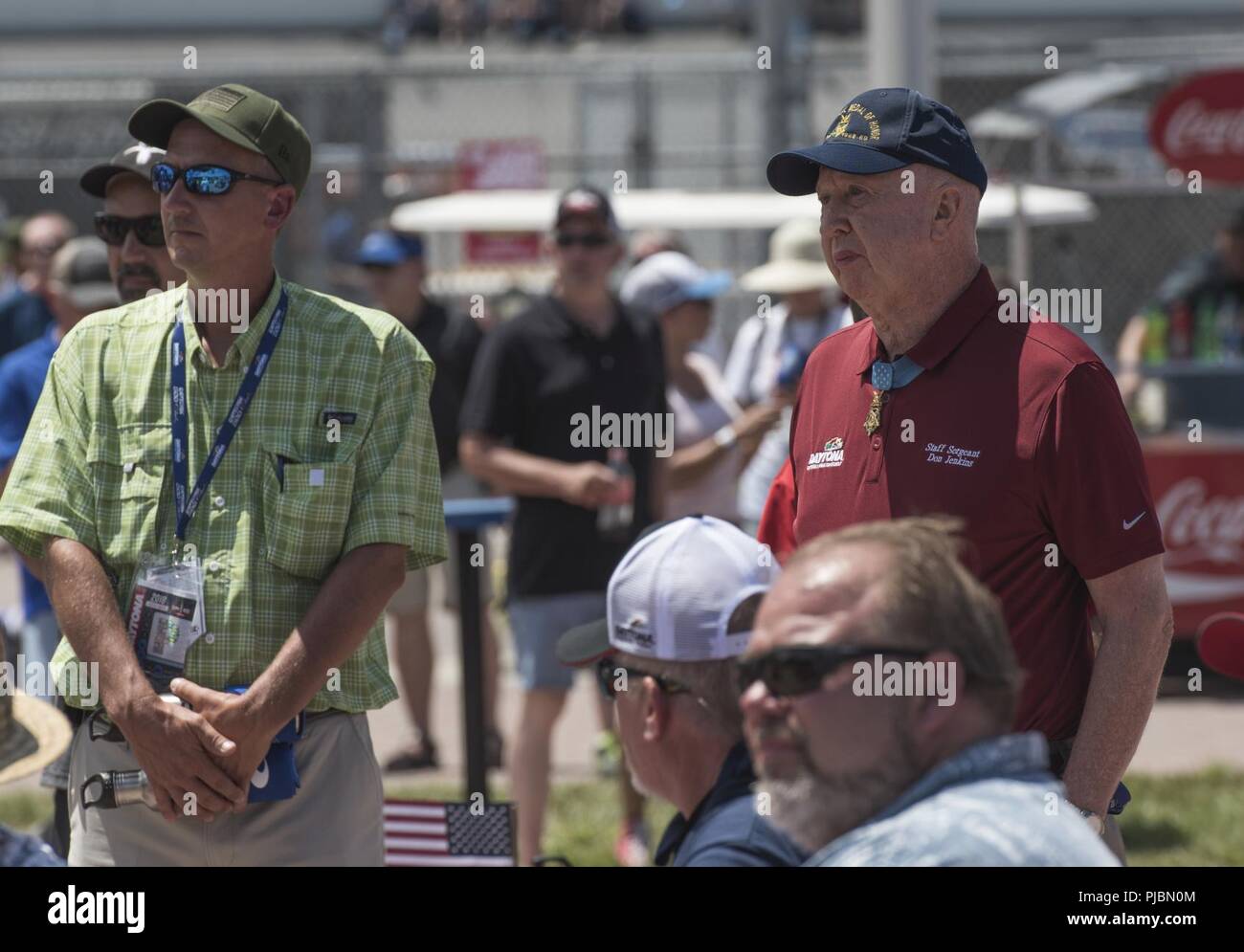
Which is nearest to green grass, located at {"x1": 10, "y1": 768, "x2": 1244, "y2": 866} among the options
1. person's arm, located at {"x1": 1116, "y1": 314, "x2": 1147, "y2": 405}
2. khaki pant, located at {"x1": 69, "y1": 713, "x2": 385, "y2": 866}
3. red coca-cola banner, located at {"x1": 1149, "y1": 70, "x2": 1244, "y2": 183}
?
khaki pant, located at {"x1": 69, "y1": 713, "x2": 385, "y2": 866}

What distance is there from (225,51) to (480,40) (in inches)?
125

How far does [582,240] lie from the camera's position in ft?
19.8

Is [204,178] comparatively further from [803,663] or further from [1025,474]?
[803,663]

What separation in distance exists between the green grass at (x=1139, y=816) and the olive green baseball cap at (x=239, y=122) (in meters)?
2.97

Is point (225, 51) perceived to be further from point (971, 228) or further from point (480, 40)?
point (971, 228)

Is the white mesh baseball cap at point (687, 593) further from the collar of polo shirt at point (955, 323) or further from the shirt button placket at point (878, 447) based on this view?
the collar of polo shirt at point (955, 323)

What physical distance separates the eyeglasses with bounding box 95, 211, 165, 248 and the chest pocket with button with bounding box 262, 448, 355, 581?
44.6 inches

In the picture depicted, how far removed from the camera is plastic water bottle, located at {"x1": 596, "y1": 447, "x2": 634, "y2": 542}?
5.98 metres

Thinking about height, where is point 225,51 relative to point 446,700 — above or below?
above

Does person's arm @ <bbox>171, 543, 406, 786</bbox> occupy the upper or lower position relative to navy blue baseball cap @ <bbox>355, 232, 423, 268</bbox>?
lower

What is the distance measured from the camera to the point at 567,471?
585 centimetres

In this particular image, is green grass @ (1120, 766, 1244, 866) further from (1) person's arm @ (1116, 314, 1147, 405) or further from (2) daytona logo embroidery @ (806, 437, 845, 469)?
(2) daytona logo embroidery @ (806, 437, 845, 469)
